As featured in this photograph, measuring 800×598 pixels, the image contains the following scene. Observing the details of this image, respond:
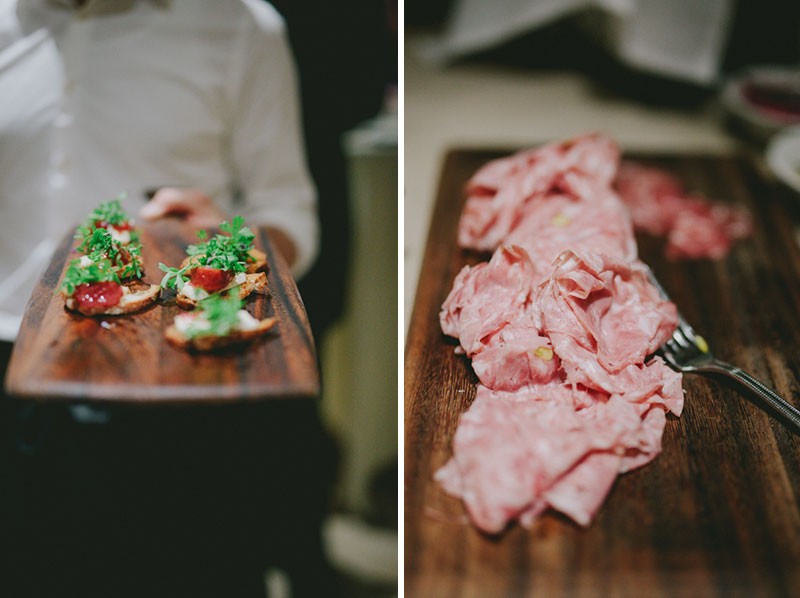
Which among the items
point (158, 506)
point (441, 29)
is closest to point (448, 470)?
point (158, 506)

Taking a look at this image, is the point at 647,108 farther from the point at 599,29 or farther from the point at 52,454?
the point at 52,454

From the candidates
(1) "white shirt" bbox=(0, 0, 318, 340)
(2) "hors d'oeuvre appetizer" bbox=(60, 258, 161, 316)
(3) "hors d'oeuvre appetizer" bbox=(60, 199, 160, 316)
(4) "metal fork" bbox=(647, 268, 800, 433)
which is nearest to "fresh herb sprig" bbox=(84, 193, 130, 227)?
(3) "hors d'oeuvre appetizer" bbox=(60, 199, 160, 316)

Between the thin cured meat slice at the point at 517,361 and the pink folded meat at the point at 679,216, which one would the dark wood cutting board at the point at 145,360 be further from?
the pink folded meat at the point at 679,216

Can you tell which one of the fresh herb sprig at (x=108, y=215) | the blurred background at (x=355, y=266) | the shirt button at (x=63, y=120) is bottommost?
the blurred background at (x=355, y=266)

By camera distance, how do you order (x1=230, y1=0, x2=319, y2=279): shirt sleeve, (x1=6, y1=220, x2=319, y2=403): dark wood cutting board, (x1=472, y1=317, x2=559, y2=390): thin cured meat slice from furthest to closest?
1. (x1=230, y1=0, x2=319, y2=279): shirt sleeve
2. (x1=472, y1=317, x2=559, y2=390): thin cured meat slice
3. (x1=6, y1=220, x2=319, y2=403): dark wood cutting board

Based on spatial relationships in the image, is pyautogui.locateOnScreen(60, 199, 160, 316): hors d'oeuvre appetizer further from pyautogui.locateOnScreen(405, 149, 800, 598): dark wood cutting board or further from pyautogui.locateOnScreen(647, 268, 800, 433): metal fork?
pyautogui.locateOnScreen(647, 268, 800, 433): metal fork

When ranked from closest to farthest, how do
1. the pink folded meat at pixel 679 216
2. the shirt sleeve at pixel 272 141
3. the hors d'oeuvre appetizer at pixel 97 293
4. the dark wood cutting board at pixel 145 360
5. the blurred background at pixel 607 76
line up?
the dark wood cutting board at pixel 145 360
the hors d'oeuvre appetizer at pixel 97 293
the shirt sleeve at pixel 272 141
the pink folded meat at pixel 679 216
the blurred background at pixel 607 76

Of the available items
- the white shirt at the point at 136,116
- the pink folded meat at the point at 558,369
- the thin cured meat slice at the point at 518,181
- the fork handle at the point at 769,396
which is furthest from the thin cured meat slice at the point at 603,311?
the white shirt at the point at 136,116
